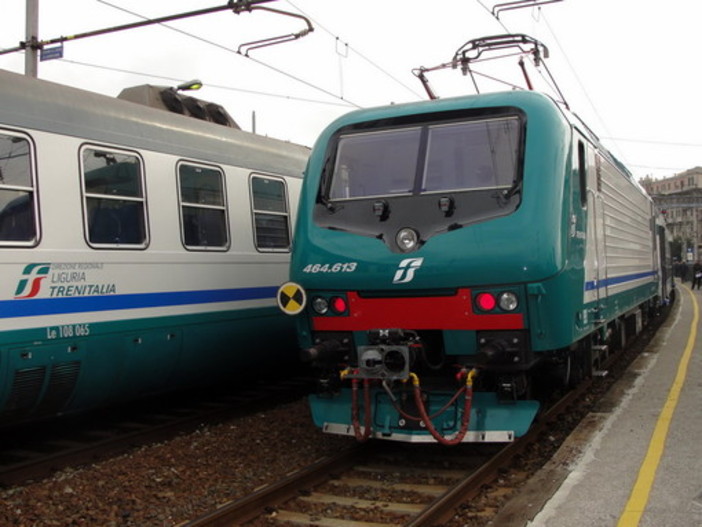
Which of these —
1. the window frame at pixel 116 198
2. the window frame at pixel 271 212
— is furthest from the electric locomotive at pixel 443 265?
the window frame at pixel 271 212

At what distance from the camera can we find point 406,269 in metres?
5.80

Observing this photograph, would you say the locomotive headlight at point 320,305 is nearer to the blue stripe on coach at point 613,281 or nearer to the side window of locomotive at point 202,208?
the side window of locomotive at point 202,208

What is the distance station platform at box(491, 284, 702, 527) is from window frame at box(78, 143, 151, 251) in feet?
13.5

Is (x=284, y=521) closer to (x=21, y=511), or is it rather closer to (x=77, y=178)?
(x=21, y=511)

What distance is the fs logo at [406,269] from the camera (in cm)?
578

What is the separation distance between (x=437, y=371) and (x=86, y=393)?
314cm

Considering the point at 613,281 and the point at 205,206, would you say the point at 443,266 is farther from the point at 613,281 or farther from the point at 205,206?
the point at 613,281

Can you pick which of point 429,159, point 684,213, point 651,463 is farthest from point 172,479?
point 684,213

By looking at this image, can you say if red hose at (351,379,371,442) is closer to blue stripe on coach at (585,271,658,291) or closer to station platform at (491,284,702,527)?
station platform at (491,284,702,527)

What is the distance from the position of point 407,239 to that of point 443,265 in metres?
0.40

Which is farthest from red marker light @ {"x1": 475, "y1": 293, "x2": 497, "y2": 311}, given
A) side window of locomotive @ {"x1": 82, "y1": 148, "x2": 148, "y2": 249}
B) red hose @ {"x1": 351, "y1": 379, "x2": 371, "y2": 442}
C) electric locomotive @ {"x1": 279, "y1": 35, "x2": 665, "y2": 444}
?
side window of locomotive @ {"x1": 82, "y1": 148, "x2": 148, "y2": 249}

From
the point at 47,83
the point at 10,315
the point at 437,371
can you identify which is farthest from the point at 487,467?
the point at 47,83

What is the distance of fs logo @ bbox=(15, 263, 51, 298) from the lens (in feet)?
19.4

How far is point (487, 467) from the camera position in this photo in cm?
580
